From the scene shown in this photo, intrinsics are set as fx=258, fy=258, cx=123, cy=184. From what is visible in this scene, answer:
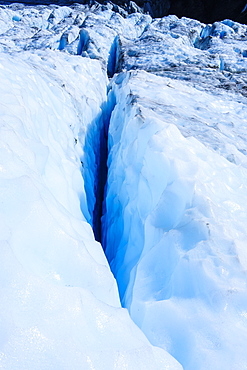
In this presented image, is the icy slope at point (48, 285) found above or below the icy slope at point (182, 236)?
above

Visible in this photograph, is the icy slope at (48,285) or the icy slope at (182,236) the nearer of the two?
the icy slope at (48,285)

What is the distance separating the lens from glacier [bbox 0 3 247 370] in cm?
92

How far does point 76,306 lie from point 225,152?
2.43 metres

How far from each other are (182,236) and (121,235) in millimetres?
1022

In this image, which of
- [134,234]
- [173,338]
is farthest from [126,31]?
[173,338]

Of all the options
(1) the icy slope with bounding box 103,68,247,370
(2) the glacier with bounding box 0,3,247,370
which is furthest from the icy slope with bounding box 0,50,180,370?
(1) the icy slope with bounding box 103,68,247,370

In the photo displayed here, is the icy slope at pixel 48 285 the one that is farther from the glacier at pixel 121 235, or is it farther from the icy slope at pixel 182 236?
the icy slope at pixel 182 236

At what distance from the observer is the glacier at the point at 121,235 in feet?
3.03

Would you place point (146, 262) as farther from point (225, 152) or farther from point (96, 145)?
point (96, 145)

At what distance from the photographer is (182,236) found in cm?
Result: 166

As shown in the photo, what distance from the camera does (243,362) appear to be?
3.63 ft

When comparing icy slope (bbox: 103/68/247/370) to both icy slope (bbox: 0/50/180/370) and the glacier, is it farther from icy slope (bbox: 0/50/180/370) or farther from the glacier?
icy slope (bbox: 0/50/180/370)

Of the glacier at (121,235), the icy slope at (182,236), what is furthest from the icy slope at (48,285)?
the icy slope at (182,236)

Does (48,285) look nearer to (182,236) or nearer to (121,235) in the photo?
Answer: (182,236)
